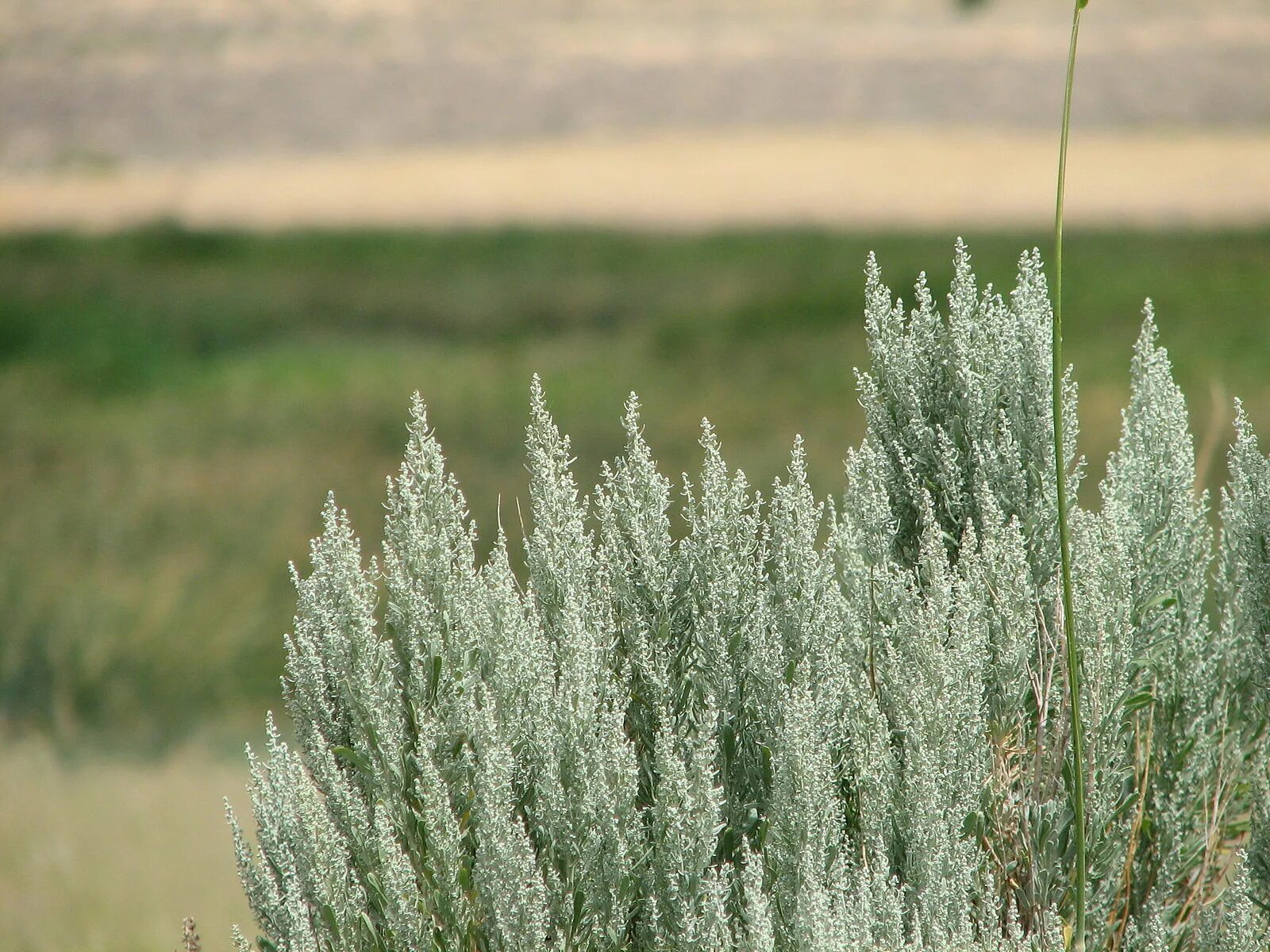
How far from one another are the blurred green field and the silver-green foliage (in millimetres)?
2521

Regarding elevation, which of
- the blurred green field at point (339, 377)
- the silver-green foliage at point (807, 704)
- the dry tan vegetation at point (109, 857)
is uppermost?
the blurred green field at point (339, 377)

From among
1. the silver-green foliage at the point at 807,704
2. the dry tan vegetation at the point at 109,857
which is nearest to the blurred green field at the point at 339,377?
the dry tan vegetation at the point at 109,857

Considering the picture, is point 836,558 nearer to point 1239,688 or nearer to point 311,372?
point 1239,688

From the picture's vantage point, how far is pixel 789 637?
5.96ft

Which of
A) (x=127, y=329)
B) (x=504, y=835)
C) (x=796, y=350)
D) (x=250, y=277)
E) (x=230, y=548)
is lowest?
(x=504, y=835)

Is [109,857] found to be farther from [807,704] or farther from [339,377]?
[339,377]

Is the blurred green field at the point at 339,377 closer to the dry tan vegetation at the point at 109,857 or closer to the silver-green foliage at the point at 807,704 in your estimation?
the dry tan vegetation at the point at 109,857

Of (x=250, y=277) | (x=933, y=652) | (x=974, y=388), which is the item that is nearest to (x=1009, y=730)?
(x=933, y=652)

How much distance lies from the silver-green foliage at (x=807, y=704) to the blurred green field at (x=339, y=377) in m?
2.52

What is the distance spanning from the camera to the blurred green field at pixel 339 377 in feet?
22.5

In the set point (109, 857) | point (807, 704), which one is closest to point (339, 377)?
point (109, 857)

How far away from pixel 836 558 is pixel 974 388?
349mm

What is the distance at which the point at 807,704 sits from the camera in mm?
1566

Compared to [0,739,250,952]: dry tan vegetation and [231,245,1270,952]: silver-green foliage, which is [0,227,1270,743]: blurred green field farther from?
[231,245,1270,952]: silver-green foliage
